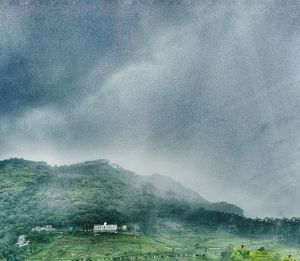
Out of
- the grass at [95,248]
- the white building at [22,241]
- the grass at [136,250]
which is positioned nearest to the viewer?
the grass at [136,250]

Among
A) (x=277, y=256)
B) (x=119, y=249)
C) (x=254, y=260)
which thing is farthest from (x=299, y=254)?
(x=119, y=249)

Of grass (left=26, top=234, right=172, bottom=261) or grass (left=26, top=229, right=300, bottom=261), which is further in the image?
grass (left=26, top=234, right=172, bottom=261)

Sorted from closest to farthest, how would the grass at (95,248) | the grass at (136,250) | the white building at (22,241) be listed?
the grass at (136,250) → the grass at (95,248) → the white building at (22,241)

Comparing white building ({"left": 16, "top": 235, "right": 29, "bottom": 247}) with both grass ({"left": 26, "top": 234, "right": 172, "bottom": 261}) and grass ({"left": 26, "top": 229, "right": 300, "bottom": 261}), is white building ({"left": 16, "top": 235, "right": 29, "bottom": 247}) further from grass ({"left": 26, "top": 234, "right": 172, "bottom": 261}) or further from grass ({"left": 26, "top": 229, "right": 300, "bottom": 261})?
grass ({"left": 26, "top": 234, "right": 172, "bottom": 261})

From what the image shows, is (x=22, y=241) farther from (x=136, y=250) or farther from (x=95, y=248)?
(x=136, y=250)

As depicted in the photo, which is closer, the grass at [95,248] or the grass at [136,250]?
the grass at [136,250]

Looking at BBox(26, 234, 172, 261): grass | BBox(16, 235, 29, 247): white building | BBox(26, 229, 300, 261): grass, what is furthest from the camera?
BBox(16, 235, 29, 247): white building

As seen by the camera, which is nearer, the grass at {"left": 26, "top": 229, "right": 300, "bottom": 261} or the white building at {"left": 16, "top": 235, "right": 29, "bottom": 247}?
the grass at {"left": 26, "top": 229, "right": 300, "bottom": 261}

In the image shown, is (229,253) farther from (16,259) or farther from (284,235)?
(16,259)

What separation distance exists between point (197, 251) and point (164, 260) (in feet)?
81.0

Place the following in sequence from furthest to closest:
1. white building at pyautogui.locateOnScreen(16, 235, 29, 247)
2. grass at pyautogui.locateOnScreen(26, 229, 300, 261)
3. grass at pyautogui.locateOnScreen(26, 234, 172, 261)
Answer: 1. white building at pyautogui.locateOnScreen(16, 235, 29, 247)
2. grass at pyautogui.locateOnScreen(26, 234, 172, 261)
3. grass at pyautogui.locateOnScreen(26, 229, 300, 261)

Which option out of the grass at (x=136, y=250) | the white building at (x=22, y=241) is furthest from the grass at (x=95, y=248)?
the white building at (x=22, y=241)

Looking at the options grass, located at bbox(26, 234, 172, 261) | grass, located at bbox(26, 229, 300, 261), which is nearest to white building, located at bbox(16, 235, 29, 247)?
grass, located at bbox(26, 229, 300, 261)

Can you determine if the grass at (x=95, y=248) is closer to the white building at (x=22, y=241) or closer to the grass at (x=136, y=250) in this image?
the grass at (x=136, y=250)
